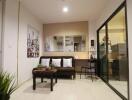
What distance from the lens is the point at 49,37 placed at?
682cm

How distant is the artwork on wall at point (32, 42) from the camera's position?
15.9 feet

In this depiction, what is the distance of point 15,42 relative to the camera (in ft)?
12.7

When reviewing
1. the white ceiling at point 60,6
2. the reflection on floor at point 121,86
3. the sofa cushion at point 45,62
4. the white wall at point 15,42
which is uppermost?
the white ceiling at point 60,6

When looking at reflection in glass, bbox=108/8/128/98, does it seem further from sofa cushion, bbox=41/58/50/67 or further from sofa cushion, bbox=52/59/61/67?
sofa cushion, bbox=41/58/50/67

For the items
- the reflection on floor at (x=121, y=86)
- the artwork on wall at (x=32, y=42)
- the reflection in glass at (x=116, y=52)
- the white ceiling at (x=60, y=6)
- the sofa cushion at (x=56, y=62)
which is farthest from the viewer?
the sofa cushion at (x=56, y=62)

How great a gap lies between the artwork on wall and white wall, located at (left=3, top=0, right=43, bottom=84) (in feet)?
0.74

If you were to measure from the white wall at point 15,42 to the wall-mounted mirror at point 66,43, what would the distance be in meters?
1.87

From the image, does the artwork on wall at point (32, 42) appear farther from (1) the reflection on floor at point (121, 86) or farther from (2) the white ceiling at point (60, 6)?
(1) the reflection on floor at point (121, 86)

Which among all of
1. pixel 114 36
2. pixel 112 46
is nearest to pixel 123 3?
pixel 114 36

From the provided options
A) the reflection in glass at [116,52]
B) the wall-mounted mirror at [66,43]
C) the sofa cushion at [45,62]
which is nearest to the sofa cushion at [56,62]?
the sofa cushion at [45,62]

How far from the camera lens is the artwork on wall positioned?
4840mm

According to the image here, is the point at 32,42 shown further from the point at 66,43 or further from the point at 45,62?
the point at 66,43

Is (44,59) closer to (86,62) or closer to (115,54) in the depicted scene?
(86,62)

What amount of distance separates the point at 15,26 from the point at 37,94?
2.23m
